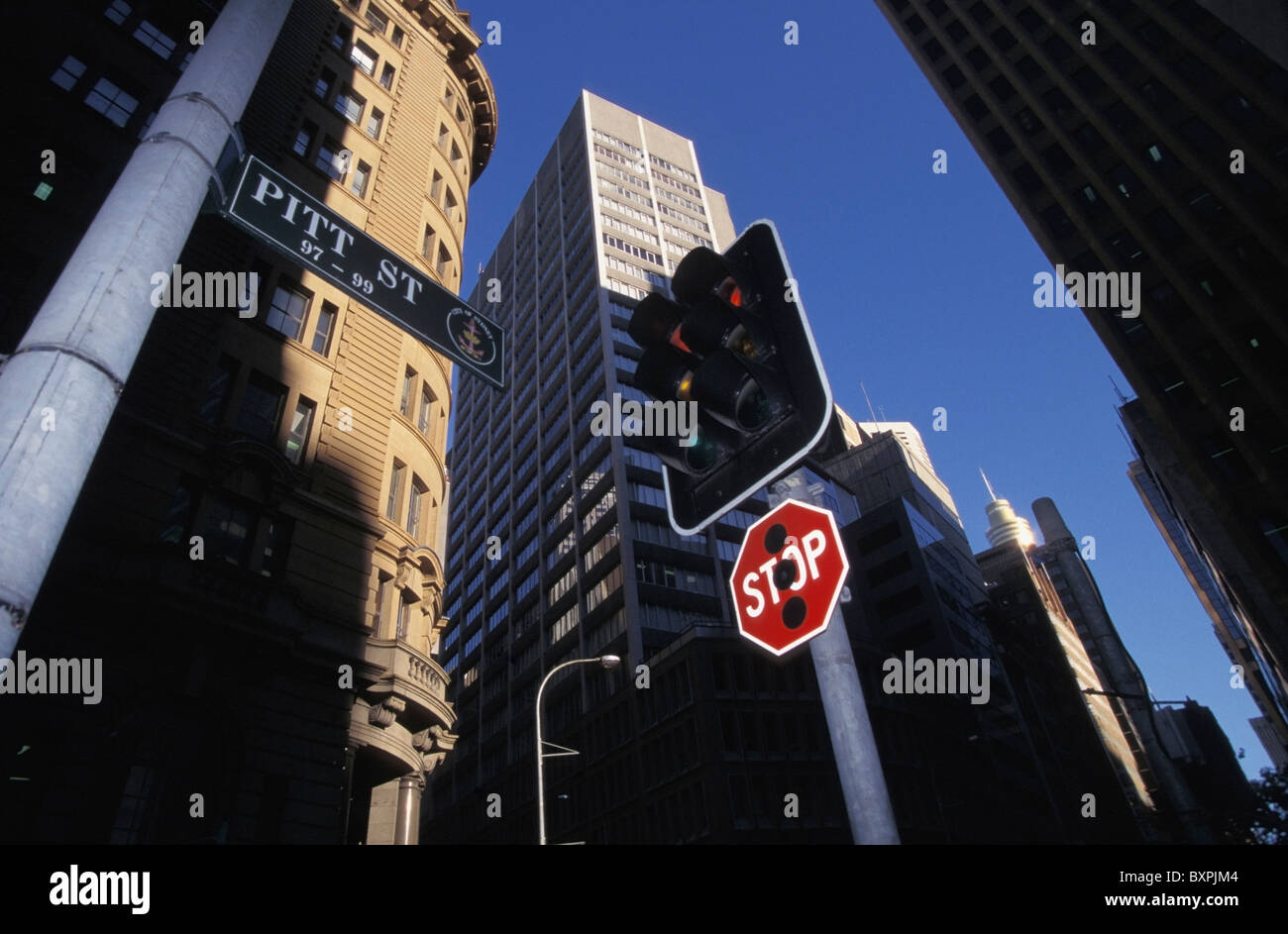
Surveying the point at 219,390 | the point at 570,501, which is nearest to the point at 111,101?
the point at 219,390

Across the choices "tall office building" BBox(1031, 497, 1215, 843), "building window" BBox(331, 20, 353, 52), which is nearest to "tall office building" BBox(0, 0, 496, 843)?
"building window" BBox(331, 20, 353, 52)

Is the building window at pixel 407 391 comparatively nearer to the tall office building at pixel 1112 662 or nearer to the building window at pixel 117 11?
the building window at pixel 117 11

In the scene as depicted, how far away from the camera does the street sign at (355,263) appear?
15.9 ft

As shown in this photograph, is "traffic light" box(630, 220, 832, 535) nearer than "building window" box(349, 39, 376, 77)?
Yes

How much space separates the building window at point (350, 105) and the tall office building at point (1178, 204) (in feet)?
146

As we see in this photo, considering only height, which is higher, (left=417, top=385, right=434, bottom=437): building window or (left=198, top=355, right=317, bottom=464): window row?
(left=417, top=385, right=434, bottom=437): building window

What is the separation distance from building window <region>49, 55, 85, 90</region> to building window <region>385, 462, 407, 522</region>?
13.8 m

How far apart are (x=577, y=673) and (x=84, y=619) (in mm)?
55429

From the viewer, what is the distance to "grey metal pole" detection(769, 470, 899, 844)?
2.56m

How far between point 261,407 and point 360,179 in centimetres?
1124

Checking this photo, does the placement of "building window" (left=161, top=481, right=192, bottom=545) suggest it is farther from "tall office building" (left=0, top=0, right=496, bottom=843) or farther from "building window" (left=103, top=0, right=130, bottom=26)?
"building window" (left=103, top=0, right=130, bottom=26)

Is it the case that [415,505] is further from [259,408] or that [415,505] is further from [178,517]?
[178,517]
